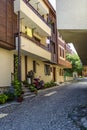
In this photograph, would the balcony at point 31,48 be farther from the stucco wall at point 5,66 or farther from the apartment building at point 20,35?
the stucco wall at point 5,66

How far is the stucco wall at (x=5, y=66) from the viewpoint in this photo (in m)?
22.5

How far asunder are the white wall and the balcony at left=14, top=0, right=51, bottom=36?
951cm

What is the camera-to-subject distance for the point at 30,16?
25.4 meters

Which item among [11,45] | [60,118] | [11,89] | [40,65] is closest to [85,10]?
[60,118]

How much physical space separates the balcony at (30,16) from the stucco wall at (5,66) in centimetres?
328

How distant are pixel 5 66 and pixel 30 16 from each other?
5.03 meters

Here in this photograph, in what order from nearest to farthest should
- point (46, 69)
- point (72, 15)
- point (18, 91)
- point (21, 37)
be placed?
point (72, 15), point (18, 91), point (21, 37), point (46, 69)

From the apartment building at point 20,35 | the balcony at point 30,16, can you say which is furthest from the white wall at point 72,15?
the balcony at point 30,16

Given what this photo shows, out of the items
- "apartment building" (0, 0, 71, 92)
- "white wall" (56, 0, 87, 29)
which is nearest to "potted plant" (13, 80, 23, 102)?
"apartment building" (0, 0, 71, 92)

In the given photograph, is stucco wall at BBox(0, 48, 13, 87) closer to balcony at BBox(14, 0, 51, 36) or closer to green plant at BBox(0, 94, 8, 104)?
balcony at BBox(14, 0, 51, 36)

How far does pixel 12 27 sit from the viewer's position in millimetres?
23047

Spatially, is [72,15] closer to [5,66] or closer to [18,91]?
[18,91]

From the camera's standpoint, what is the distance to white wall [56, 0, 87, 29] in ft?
44.6

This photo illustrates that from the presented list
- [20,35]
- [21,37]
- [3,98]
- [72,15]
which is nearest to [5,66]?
[21,37]
